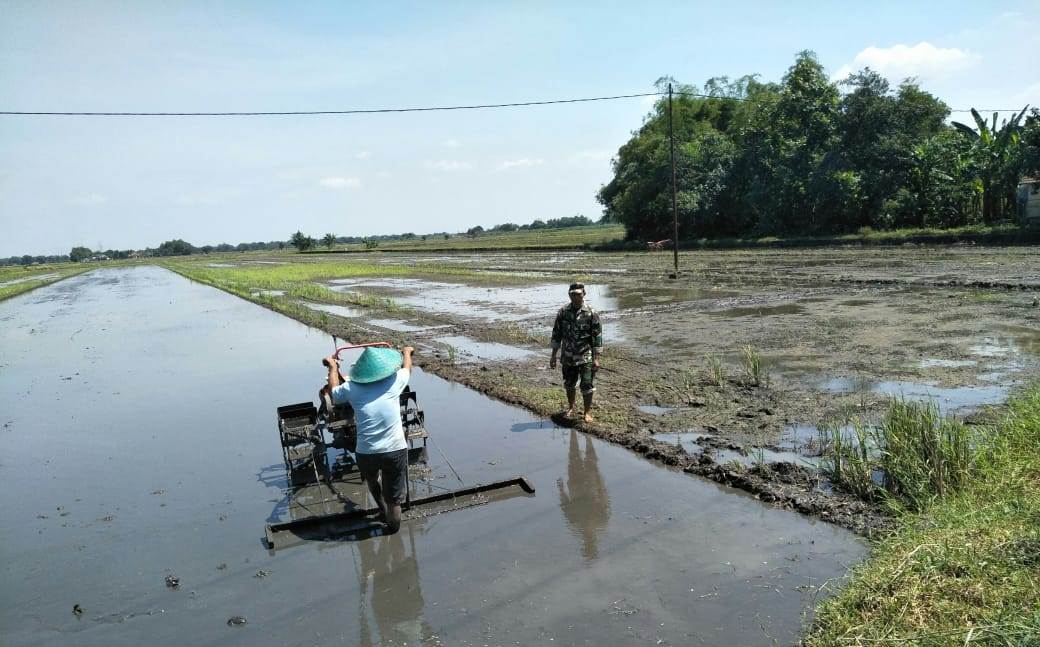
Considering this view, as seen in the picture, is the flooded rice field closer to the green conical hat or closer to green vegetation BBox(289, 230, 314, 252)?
the green conical hat

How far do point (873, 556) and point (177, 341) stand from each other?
695 inches

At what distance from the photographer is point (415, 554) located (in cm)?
509

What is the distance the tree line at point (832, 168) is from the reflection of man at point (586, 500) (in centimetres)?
2533

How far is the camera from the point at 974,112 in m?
33.7

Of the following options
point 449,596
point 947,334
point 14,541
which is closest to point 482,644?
point 449,596

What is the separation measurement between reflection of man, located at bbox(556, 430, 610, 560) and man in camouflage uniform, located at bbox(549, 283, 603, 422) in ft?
2.87

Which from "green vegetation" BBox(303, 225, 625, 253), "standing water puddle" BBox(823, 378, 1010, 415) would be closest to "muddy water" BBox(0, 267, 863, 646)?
"standing water puddle" BBox(823, 378, 1010, 415)

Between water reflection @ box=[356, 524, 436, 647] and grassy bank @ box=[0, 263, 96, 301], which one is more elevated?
grassy bank @ box=[0, 263, 96, 301]

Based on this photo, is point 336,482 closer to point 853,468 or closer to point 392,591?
point 392,591

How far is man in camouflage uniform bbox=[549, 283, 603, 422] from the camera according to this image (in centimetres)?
748

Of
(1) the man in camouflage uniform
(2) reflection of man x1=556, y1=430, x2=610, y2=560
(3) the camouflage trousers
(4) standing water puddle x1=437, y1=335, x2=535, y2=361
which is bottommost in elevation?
(2) reflection of man x1=556, y1=430, x2=610, y2=560

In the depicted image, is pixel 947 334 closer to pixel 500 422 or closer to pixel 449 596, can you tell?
pixel 500 422

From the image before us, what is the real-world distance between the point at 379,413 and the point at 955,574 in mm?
3660

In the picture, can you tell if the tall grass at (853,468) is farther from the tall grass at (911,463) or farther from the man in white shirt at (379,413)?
the man in white shirt at (379,413)
